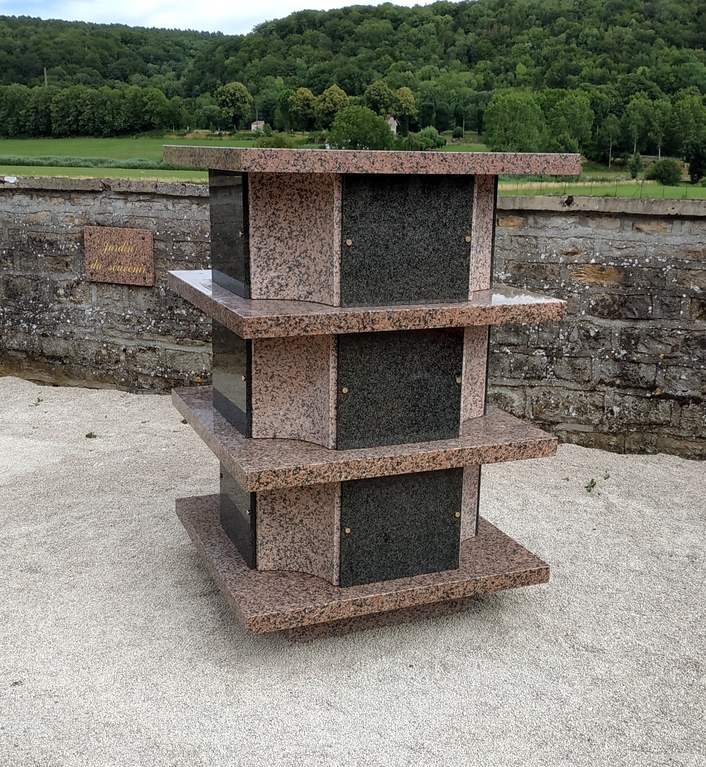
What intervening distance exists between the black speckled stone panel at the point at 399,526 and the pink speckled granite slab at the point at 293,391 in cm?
34

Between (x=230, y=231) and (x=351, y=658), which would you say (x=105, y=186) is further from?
(x=351, y=658)

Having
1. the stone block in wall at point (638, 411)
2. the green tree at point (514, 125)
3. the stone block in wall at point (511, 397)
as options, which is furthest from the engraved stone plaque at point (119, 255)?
the stone block in wall at point (638, 411)

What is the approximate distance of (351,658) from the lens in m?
4.03

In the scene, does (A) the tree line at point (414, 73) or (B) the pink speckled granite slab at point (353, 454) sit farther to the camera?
(A) the tree line at point (414, 73)

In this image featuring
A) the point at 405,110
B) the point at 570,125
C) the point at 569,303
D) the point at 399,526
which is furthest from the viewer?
the point at 405,110

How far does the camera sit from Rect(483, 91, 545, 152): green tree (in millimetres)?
8906

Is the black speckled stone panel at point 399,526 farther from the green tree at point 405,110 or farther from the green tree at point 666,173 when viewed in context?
the green tree at point 405,110

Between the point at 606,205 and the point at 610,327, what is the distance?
0.98 meters

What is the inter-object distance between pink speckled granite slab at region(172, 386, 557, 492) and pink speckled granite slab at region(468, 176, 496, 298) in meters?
0.72

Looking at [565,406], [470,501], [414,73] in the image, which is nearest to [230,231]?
[470,501]

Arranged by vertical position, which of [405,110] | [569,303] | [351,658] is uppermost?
[405,110]

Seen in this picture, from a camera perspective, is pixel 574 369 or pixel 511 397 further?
pixel 511 397

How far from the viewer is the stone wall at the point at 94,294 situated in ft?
26.9

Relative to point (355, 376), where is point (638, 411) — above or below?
below
